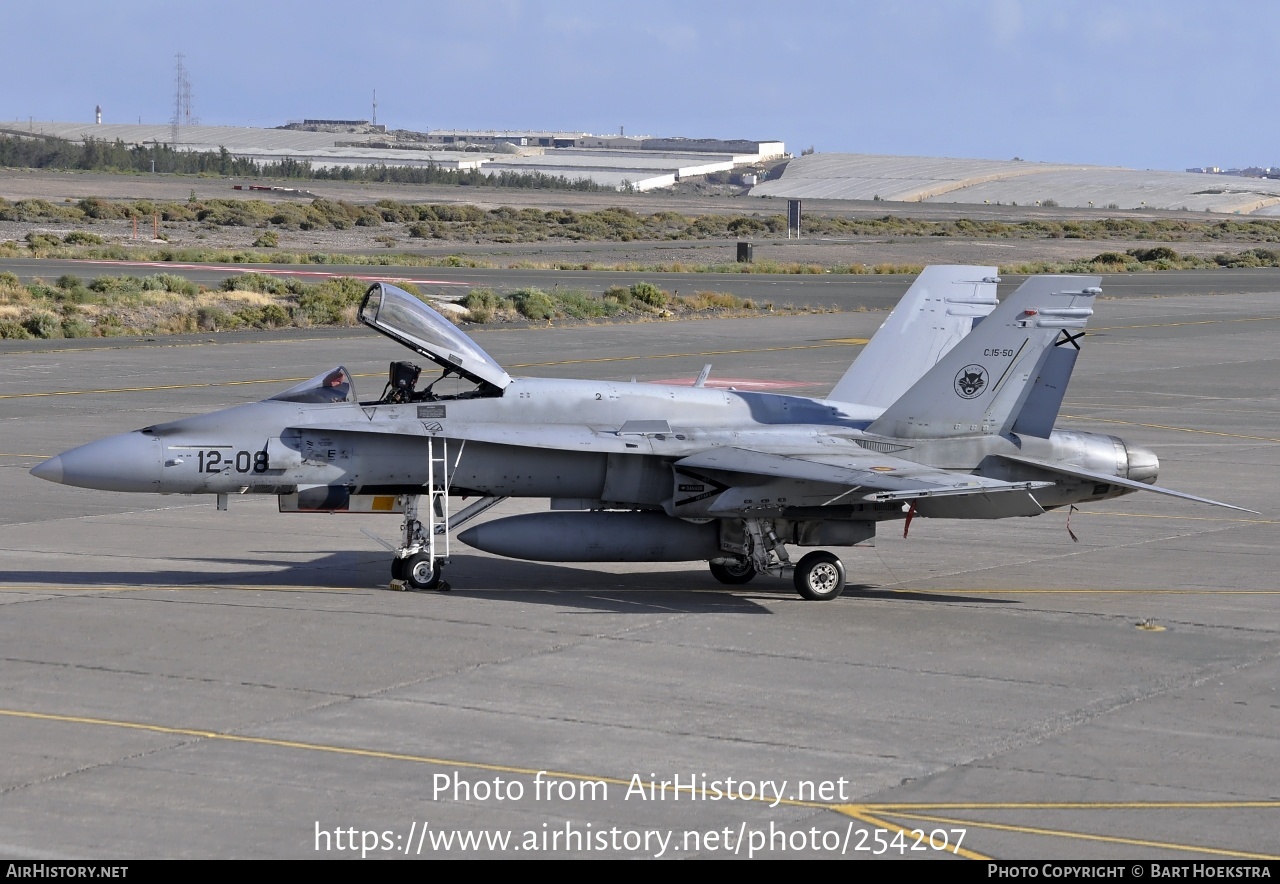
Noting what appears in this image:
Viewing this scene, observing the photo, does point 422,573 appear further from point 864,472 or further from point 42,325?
point 42,325

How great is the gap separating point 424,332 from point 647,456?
103 inches

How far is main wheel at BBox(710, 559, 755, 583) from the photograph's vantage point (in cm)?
1747

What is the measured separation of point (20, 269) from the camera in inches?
2371

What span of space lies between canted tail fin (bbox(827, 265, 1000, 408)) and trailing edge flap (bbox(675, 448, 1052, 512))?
293cm

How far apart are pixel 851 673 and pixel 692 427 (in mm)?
4299

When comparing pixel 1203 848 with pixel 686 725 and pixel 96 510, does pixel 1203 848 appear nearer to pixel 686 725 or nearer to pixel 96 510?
pixel 686 725

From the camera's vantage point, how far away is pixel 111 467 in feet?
51.6

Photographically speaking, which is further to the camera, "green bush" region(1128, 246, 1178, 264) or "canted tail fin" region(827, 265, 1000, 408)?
"green bush" region(1128, 246, 1178, 264)

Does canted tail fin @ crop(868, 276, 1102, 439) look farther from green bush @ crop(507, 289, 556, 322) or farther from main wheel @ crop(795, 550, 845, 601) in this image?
green bush @ crop(507, 289, 556, 322)

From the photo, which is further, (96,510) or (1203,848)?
(96,510)

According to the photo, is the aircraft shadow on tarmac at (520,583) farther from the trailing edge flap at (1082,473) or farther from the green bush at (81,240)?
the green bush at (81,240)

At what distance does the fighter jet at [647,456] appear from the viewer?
52.7 feet

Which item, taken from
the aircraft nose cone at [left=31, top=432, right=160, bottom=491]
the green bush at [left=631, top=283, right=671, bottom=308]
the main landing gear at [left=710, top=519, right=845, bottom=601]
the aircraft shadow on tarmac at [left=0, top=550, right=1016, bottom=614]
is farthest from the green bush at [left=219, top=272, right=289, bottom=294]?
the main landing gear at [left=710, top=519, right=845, bottom=601]

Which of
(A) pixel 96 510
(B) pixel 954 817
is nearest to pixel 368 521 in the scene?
(A) pixel 96 510
